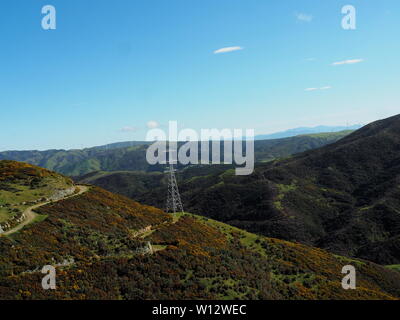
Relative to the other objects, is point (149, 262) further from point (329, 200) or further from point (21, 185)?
point (329, 200)

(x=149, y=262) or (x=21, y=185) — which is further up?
(x=21, y=185)

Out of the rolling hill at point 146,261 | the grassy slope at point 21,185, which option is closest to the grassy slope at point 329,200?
the rolling hill at point 146,261

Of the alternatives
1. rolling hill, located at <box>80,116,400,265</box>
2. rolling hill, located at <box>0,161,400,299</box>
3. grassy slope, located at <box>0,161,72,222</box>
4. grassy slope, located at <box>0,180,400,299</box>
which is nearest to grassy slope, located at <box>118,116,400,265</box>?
rolling hill, located at <box>80,116,400,265</box>

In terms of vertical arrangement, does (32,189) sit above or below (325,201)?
above

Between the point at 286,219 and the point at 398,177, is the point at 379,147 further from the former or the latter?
the point at 286,219

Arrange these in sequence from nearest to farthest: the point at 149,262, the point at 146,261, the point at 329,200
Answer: the point at 149,262 → the point at 146,261 → the point at 329,200

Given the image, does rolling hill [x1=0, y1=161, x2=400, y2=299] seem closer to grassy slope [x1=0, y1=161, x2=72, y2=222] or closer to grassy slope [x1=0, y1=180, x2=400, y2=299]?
grassy slope [x1=0, y1=180, x2=400, y2=299]

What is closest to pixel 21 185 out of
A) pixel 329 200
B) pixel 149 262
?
pixel 149 262
